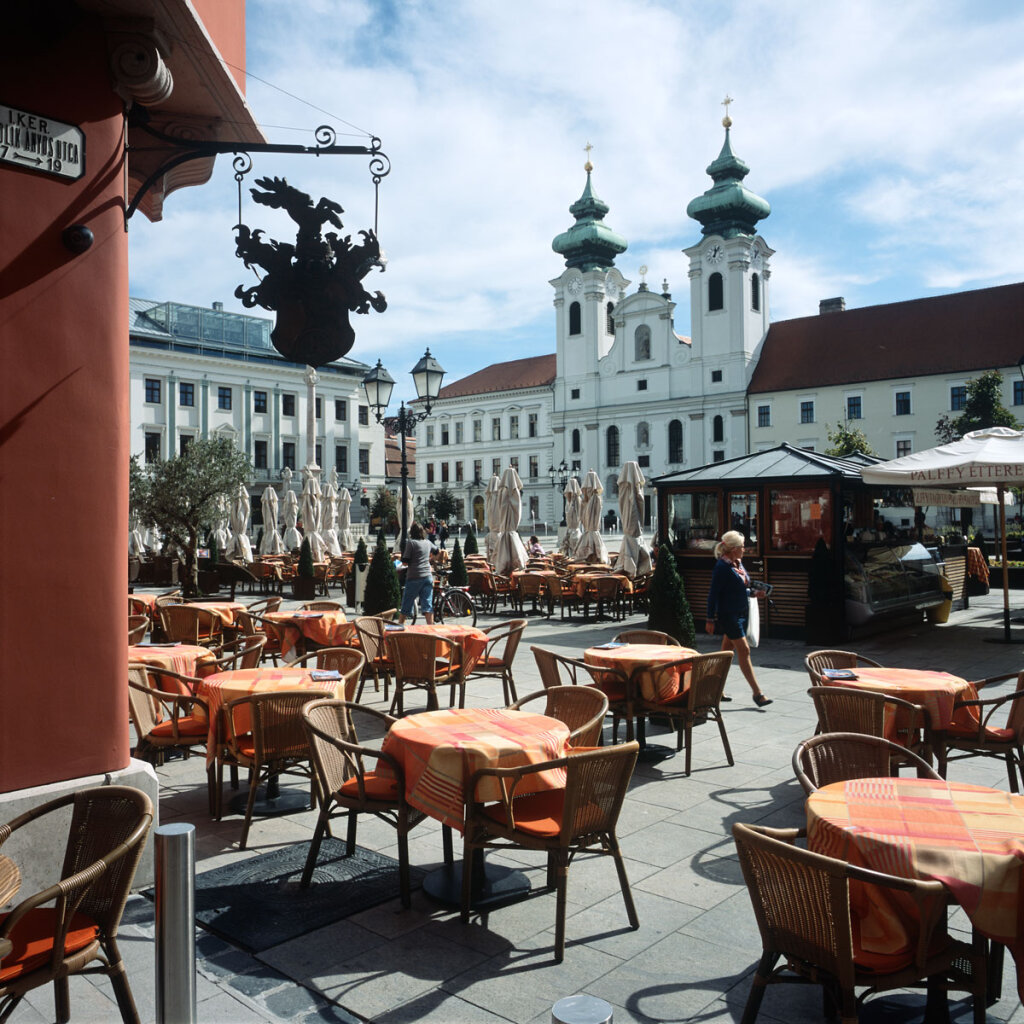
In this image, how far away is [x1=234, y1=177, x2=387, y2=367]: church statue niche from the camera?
16.4ft

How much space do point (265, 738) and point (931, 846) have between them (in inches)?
133

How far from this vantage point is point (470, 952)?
352cm

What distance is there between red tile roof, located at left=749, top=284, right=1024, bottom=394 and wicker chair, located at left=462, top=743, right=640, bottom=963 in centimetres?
5191

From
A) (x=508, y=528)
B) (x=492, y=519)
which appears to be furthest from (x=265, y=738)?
(x=492, y=519)

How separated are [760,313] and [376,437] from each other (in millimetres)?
28268

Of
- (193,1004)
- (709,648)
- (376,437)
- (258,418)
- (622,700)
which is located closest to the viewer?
(193,1004)

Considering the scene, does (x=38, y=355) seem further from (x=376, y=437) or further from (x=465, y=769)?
(x=376, y=437)

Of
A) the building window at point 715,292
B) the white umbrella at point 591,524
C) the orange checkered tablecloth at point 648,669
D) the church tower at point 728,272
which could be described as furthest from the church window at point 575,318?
the orange checkered tablecloth at point 648,669

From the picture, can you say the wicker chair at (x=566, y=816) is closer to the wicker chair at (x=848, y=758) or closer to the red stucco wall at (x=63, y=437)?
the wicker chair at (x=848, y=758)

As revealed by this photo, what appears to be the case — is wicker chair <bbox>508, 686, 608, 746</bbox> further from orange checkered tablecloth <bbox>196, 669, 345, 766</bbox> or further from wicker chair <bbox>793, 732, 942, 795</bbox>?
orange checkered tablecloth <bbox>196, 669, 345, 766</bbox>

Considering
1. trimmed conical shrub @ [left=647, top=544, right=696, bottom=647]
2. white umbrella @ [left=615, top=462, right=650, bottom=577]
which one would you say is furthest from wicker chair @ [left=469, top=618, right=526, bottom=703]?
white umbrella @ [left=615, top=462, right=650, bottom=577]

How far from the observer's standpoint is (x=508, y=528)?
1891cm

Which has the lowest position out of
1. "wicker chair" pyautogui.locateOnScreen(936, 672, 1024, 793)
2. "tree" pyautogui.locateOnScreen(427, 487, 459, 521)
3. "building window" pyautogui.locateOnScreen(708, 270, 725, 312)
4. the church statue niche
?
"wicker chair" pyautogui.locateOnScreen(936, 672, 1024, 793)

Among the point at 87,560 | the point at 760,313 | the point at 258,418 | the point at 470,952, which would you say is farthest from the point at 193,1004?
the point at 760,313
